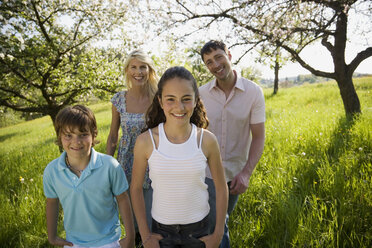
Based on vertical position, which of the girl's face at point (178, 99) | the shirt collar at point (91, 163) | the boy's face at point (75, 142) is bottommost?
the shirt collar at point (91, 163)

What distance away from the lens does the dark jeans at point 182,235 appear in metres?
1.57

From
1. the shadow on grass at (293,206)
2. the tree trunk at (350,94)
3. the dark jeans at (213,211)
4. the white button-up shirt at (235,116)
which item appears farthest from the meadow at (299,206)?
the tree trunk at (350,94)

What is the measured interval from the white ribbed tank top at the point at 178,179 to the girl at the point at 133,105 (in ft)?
3.05

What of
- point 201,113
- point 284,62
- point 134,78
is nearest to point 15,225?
point 134,78

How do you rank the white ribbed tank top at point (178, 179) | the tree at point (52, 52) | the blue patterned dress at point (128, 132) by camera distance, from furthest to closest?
1. the tree at point (52, 52)
2. the blue patterned dress at point (128, 132)
3. the white ribbed tank top at point (178, 179)

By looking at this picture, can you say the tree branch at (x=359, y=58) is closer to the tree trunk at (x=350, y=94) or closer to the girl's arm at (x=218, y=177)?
the tree trunk at (x=350, y=94)

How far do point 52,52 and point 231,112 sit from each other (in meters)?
4.89

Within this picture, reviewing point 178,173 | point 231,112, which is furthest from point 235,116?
point 178,173

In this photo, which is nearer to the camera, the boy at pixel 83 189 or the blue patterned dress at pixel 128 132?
the boy at pixel 83 189

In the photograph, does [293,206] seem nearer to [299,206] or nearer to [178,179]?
[299,206]

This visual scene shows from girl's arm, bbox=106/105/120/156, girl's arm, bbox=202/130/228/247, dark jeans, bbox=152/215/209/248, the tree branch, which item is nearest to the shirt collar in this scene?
dark jeans, bbox=152/215/209/248

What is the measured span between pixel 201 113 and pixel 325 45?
651 cm

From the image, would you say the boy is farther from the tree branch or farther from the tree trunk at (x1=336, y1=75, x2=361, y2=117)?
the tree branch

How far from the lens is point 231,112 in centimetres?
234
